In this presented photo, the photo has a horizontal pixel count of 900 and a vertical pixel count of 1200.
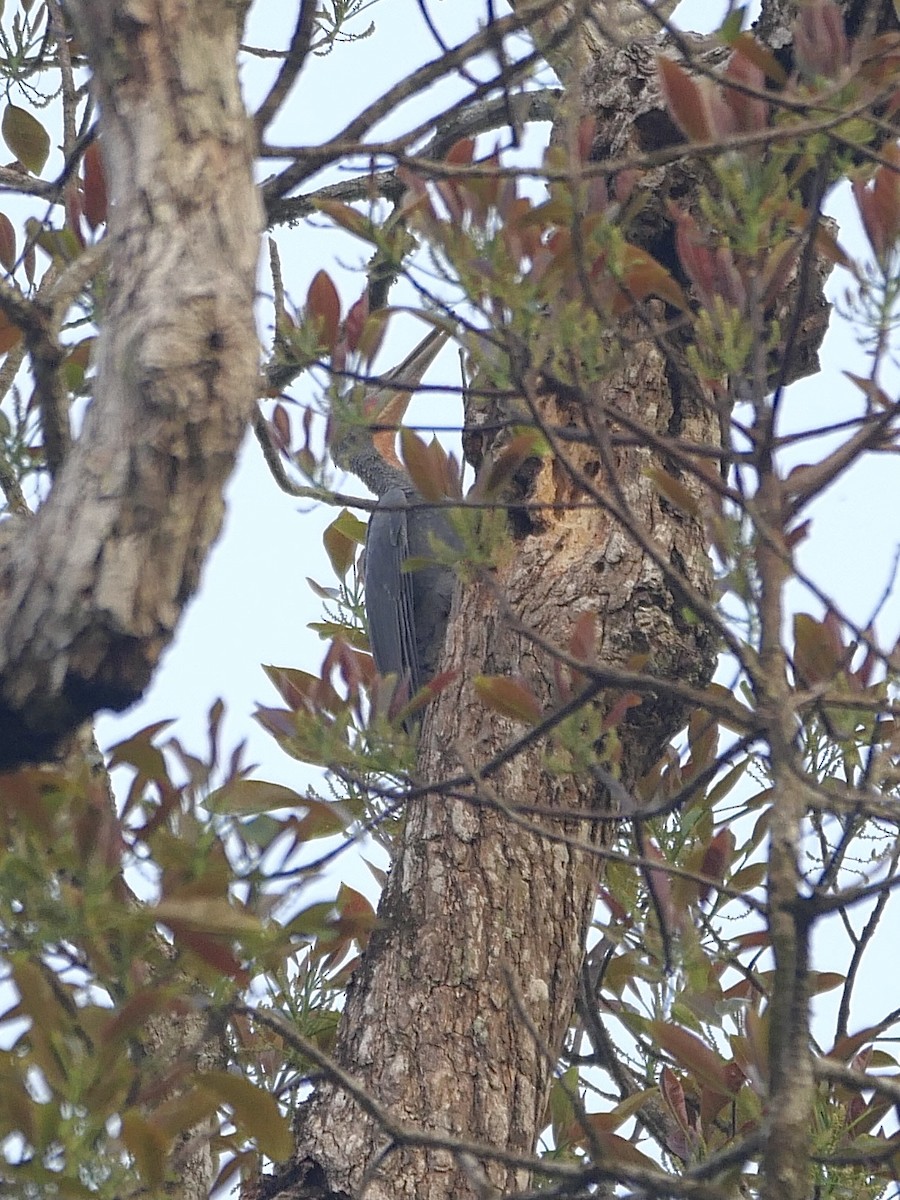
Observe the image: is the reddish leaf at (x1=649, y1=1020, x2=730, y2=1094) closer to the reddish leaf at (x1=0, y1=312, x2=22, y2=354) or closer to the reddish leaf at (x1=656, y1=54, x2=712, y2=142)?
the reddish leaf at (x1=656, y1=54, x2=712, y2=142)

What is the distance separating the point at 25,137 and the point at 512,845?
162 cm

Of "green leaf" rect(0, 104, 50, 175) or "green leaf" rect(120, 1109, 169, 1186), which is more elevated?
"green leaf" rect(0, 104, 50, 175)

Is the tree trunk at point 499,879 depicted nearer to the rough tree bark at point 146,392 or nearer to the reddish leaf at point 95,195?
the rough tree bark at point 146,392

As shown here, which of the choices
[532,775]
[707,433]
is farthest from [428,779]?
[707,433]

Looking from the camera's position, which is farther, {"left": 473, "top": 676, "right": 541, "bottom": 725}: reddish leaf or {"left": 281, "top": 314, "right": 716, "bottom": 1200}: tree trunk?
{"left": 281, "top": 314, "right": 716, "bottom": 1200}: tree trunk

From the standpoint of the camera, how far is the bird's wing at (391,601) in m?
5.29

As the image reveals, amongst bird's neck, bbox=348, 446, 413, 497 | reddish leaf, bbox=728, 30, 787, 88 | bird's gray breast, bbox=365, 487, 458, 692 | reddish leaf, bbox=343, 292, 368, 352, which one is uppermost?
bird's neck, bbox=348, 446, 413, 497

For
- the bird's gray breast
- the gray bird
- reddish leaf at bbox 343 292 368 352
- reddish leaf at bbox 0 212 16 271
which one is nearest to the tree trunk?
reddish leaf at bbox 343 292 368 352

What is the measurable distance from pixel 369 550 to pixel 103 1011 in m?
Result: 4.06

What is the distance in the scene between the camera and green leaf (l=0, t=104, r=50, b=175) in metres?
2.80

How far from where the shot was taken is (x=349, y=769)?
2.32 m

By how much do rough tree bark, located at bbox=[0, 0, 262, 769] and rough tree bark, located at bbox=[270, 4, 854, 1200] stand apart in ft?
2.15

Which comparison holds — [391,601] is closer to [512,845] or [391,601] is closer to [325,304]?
[512,845]

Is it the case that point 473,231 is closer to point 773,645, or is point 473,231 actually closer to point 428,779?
point 773,645
